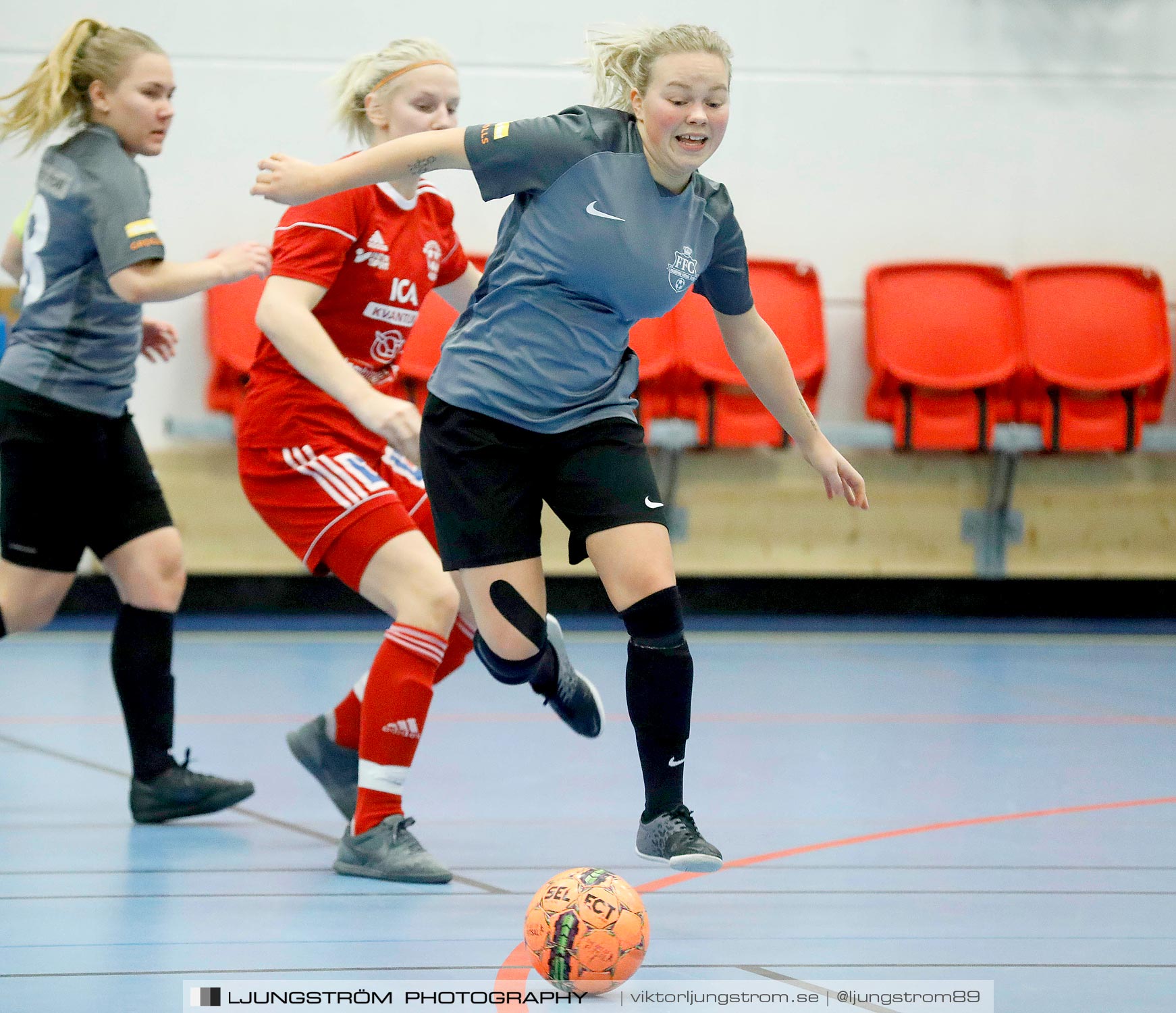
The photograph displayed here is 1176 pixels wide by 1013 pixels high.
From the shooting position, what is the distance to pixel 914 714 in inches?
191

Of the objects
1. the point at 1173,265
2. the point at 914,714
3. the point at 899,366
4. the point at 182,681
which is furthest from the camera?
the point at 1173,265

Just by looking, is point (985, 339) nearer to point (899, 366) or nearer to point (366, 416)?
point (899, 366)

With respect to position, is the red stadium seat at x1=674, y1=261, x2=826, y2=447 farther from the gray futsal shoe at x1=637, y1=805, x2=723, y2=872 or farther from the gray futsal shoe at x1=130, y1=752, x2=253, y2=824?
the gray futsal shoe at x1=637, y1=805, x2=723, y2=872

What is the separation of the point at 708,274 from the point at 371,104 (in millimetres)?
885

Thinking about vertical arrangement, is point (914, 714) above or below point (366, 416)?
below

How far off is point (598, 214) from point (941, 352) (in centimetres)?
454

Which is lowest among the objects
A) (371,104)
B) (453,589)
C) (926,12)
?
(453,589)

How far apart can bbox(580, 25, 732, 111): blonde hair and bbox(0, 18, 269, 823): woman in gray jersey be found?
1.02 metres

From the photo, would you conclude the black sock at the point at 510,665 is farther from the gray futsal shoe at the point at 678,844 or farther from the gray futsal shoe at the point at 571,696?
the gray futsal shoe at the point at 678,844

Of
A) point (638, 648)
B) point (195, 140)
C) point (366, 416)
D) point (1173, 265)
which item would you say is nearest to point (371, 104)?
point (366, 416)

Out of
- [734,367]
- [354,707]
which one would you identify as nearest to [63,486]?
[354,707]

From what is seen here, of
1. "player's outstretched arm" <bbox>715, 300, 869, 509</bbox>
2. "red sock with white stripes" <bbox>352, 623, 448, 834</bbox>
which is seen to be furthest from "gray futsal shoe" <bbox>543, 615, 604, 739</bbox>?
"player's outstretched arm" <bbox>715, 300, 869, 509</bbox>

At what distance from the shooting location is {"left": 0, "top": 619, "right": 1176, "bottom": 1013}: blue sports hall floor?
2.40 meters

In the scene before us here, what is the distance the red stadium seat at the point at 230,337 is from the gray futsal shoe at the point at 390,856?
3850 mm
